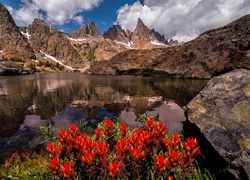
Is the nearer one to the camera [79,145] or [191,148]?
[191,148]

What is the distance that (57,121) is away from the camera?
22.6ft

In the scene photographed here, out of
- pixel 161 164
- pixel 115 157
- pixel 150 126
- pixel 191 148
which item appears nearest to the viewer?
pixel 161 164

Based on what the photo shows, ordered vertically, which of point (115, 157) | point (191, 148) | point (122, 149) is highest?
point (191, 148)

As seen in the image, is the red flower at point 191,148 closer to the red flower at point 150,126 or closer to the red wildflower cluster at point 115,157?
the red wildflower cluster at point 115,157

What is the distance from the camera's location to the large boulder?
7.02 feet

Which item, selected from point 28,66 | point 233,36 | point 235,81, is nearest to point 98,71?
point 28,66

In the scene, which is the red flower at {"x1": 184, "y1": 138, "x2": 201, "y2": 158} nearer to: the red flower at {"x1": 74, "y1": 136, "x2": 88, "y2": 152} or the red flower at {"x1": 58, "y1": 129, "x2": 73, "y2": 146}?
the red flower at {"x1": 74, "y1": 136, "x2": 88, "y2": 152}

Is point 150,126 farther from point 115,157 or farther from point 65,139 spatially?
point 65,139

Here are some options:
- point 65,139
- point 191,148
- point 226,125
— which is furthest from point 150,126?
point 226,125

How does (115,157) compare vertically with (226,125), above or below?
below

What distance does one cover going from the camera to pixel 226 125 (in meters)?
2.77

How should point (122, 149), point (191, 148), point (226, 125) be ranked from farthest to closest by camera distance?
point (226, 125) < point (122, 149) < point (191, 148)

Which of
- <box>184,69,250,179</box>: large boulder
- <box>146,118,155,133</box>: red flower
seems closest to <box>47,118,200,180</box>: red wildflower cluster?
<box>146,118,155,133</box>: red flower

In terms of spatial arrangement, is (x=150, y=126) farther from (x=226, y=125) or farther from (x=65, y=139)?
(x=226, y=125)
